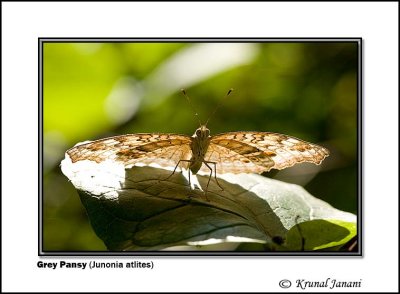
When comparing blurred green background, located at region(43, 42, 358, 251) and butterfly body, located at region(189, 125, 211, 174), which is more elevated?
blurred green background, located at region(43, 42, 358, 251)

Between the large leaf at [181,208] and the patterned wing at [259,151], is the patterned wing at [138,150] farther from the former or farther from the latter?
the patterned wing at [259,151]

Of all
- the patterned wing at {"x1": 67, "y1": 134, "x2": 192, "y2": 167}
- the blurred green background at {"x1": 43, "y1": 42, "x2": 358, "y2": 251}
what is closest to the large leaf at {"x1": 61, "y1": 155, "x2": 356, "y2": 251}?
the patterned wing at {"x1": 67, "y1": 134, "x2": 192, "y2": 167}

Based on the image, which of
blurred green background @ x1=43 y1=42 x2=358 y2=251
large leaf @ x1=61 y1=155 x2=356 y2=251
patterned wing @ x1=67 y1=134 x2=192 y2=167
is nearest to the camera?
large leaf @ x1=61 y1=155 x2=356 y2=251

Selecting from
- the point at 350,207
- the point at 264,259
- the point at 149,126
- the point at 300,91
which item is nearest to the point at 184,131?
the point at 149,126

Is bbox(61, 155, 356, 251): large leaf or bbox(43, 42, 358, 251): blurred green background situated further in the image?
bbox(43, 42, 358, 251): blurred green background

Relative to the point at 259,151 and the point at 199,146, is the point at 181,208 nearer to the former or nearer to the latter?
the point at 199,146

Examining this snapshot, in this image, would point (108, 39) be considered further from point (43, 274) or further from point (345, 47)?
point (345, 47)

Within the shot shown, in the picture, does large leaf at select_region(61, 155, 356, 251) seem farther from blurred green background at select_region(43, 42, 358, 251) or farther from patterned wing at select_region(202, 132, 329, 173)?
blurred green background at select_region(43, 42, 358, 251)

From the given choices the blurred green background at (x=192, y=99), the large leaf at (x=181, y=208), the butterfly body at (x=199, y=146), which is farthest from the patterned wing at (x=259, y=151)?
the blurred green background at (x=192, y=99)
